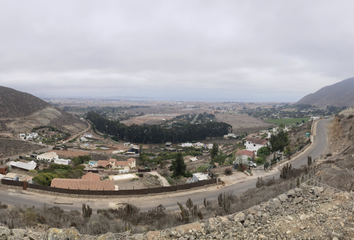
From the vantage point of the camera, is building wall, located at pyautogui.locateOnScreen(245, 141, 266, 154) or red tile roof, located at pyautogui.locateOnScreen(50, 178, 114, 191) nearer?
red tile roof, located at pyautogui.locateOnScreen(50, 178, 114, 191)

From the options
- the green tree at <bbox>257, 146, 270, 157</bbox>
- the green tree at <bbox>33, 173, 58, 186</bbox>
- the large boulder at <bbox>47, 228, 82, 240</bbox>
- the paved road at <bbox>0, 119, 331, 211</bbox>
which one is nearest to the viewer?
the large boulder at <bbox>47, 228, 82, 240</bbox>

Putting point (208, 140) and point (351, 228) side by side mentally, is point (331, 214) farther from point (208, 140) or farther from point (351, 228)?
point (208, 140)

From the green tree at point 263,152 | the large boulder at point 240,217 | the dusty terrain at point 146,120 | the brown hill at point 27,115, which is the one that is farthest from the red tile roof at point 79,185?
the dusty terrain at point 146,120

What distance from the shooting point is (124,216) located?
11000 millimetres

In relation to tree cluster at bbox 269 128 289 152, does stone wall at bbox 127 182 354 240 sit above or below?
above

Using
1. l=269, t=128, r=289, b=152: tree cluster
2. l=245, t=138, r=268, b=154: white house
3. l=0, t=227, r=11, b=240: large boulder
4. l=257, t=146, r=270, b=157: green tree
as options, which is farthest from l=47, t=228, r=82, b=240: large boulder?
l=245, t=138, r=268, b=154: white house

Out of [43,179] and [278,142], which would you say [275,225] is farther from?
[278,142]

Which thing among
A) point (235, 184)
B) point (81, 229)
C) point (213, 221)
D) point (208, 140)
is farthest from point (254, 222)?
point (208, 140)

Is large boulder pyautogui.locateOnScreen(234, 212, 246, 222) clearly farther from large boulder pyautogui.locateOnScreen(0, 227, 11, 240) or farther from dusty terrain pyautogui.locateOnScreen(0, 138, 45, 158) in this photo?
dusty terrain pyautogui.locateOnScreen(0, 138, 45, 158)

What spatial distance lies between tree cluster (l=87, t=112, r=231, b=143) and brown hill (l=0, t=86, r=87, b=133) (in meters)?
16.1

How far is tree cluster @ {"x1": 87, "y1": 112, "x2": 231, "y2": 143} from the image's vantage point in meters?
60.6

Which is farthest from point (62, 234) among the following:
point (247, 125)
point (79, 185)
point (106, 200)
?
point (247, 125)

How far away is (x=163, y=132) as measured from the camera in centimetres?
6028

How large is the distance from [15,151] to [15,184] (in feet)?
88.3
